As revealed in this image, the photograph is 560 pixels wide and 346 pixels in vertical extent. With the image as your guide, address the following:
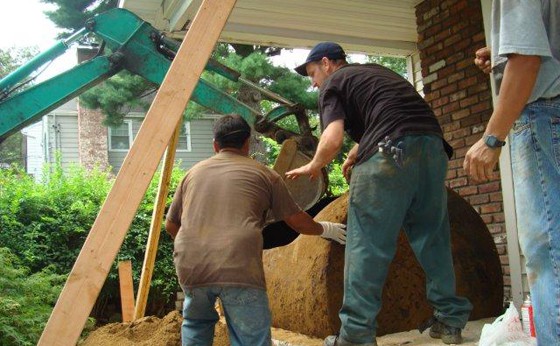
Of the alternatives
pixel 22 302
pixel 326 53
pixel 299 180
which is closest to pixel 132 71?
pixel 299 180

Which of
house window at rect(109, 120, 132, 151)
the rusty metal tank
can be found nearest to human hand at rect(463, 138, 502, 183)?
the rusty metal tank

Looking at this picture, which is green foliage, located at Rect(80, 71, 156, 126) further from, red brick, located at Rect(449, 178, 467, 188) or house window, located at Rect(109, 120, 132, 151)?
red brick, located at Rect(449, 178, 467, 188)

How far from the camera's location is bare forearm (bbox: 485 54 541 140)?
1.94 m

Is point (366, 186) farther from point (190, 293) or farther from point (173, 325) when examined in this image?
point (173, 325)

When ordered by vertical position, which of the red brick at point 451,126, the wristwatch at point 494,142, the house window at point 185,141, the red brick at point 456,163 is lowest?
the wristwatch at point 494,142

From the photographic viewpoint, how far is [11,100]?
4.62m

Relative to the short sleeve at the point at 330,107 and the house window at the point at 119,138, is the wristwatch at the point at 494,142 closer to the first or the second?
the short sleeve at the point at 330,107

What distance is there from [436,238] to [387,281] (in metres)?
0.61

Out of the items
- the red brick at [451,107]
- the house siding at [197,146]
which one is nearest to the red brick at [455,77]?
the red brick at [451,107]

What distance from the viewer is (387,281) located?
→ 11.7 feet

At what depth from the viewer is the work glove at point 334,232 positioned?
344cm

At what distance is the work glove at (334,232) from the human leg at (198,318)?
0.85m

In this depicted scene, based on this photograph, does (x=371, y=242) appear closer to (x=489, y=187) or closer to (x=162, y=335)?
(x=162, y=335)

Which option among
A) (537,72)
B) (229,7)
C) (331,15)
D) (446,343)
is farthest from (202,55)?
(331,15)
